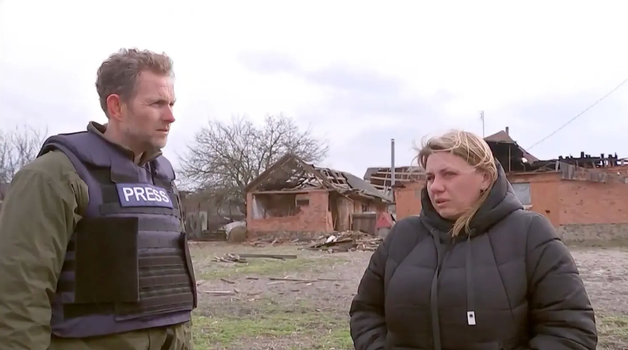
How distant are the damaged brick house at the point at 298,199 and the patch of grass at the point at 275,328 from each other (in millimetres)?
21679

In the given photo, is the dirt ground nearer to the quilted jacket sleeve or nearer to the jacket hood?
the quilted jacket sleeve

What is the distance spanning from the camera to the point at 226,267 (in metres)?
15.7

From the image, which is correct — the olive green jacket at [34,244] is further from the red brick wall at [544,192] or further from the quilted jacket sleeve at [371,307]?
the red brick wall at [544,192]

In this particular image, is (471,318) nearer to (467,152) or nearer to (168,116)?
(467,152)

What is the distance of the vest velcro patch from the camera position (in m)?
2.29

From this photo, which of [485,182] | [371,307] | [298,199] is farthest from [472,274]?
[298,199]

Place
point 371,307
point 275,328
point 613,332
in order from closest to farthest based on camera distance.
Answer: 1. point 371,307
2. point 613,332
3. point 275,328

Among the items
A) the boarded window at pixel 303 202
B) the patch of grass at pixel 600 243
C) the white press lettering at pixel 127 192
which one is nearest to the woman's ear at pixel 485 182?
the white press lettering at pixel 127 192

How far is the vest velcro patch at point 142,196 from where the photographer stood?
7.53 ft

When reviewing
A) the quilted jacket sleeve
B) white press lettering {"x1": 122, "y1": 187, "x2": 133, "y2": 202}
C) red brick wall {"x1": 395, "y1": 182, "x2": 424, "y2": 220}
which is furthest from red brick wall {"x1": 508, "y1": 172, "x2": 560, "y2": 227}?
white press lettering {"x1": 122, "y1": 187, "x2": 133, "y2": 202}

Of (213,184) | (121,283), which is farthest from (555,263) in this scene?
(213,184)

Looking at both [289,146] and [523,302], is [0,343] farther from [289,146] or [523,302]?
[289,146]

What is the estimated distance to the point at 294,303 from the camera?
30.2 feet

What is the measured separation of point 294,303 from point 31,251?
747cm
